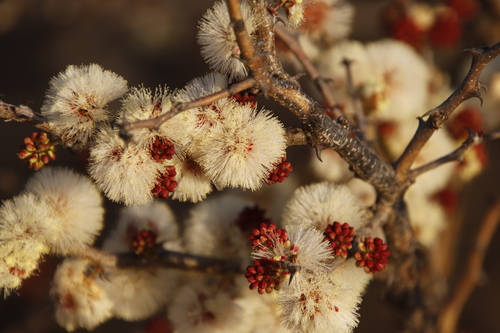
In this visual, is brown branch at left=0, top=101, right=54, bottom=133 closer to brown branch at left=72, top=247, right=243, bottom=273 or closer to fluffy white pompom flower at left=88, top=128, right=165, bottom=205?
fluffy white pompom flower at left=88, top=128, right=165, bottom=205

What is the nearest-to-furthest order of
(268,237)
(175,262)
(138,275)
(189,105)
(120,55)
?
(189,105) → (268,237) → (175,262) → (138,275) → (120,55)

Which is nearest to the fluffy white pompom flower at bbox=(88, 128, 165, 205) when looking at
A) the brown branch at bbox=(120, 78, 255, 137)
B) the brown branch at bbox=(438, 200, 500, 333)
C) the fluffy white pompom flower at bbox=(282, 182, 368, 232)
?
the brown branch at bbox=(120, 78, 255, 137)

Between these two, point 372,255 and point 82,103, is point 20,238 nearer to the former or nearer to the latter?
point 82,103

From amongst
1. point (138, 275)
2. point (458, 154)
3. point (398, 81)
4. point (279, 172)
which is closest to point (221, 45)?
point (279, 172)

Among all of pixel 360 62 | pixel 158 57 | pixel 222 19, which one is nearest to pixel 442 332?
pixel 360 62

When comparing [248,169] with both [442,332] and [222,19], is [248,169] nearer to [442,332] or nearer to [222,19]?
[222,19]

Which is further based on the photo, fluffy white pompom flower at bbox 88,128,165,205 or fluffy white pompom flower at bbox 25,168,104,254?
fluffy white pompom flower at bbox 25,168,104,254
